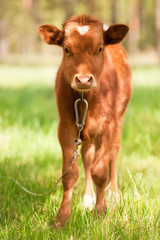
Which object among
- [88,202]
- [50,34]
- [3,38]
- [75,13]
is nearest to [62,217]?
[88,202]

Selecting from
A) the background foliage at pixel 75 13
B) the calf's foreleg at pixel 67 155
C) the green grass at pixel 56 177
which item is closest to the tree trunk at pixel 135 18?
the background foliage at pixel 75 13

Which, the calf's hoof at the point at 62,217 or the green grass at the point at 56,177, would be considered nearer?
the green grass at the point at 56,177

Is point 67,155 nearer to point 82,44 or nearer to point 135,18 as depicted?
point 82,44

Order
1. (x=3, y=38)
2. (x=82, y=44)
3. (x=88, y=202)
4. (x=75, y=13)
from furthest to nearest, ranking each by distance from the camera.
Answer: (x=3, y=38)
(x=75, y=13)
(x=88, y=202)
(x=82, y=44)

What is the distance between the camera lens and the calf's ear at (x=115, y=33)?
358 cm

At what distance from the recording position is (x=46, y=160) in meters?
5.27

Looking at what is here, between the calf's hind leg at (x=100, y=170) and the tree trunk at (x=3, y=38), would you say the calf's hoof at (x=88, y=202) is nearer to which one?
the calf's hind leg at (x=100, y=170)

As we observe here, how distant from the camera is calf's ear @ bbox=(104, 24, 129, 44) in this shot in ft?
11.7

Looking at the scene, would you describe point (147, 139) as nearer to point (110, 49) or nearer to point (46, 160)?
point (46, 160)

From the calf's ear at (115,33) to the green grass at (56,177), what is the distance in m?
1.18

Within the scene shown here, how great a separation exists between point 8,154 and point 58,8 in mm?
37279

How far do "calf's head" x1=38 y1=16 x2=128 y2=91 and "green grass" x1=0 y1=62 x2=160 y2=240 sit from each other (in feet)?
3.10

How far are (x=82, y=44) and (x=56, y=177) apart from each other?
181 cm

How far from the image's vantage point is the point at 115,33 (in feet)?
11.8
